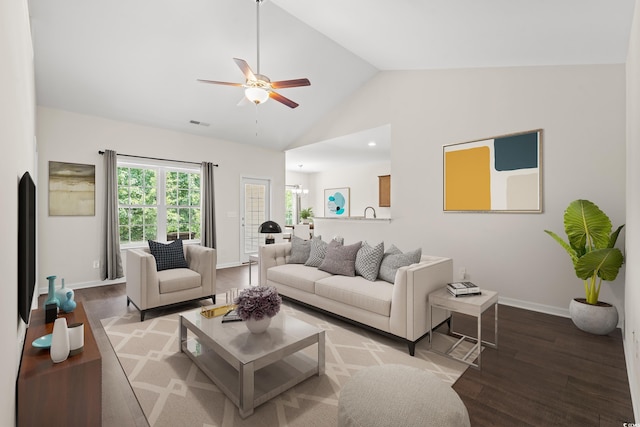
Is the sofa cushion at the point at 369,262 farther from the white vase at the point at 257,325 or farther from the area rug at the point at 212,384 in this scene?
the white vase at the point at 257,325

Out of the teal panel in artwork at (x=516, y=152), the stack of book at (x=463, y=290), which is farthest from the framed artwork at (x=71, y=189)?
the teal panel in artwork at (x=516, y=152)

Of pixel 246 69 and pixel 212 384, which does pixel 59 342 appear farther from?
pixel 246 69

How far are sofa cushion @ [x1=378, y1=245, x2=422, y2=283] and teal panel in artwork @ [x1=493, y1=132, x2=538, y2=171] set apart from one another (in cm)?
176

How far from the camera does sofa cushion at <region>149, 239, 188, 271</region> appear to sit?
3.83 m

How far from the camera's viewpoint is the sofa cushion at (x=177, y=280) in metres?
3.50

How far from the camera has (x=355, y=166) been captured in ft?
30.5

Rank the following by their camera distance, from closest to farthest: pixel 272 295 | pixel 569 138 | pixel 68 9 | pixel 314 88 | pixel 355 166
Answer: pixel 272 295 → pixel 68 9 → pixel 569 138 → pixel 314 88 → pixel 355 166

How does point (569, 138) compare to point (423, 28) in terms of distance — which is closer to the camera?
point (423, 28)

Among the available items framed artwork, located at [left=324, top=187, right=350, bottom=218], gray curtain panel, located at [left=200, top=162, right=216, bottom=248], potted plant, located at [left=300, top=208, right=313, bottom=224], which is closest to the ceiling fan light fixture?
gray curtain panel, located at [left=200, top=162, right=216, bottom=248]

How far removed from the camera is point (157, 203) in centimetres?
568

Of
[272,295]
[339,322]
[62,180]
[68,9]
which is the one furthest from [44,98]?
[339,322]

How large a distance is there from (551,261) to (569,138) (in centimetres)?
139

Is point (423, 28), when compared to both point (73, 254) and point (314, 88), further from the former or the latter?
point (73, 254)

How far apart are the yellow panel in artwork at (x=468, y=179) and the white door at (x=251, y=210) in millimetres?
4265
